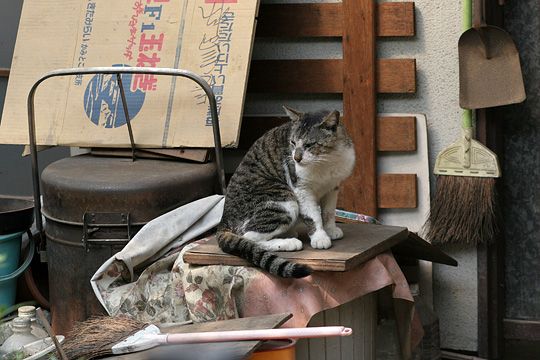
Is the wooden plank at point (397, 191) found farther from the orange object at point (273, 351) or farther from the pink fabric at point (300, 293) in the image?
the orange object at point (273, 351)

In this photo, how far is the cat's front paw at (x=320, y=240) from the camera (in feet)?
12.9

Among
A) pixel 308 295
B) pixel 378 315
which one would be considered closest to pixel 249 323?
pixel 308 295

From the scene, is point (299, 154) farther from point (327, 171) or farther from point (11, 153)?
point (11, 153)

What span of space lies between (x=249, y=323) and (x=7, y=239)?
1674mm

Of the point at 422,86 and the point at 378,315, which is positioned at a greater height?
the point at 422,86

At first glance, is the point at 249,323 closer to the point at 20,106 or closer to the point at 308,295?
the point at 308,295

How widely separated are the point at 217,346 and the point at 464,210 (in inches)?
75.6

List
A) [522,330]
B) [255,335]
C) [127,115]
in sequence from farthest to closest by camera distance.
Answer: [522,330], [127,115], [255,335]

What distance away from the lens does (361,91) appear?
4.92m

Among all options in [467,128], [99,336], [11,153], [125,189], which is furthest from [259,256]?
[11,153]

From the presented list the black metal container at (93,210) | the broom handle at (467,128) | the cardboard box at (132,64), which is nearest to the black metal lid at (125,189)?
the black metal container at (93,210)

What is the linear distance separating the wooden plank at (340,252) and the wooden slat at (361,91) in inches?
24.2

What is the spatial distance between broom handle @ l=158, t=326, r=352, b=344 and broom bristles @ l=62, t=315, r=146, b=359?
23 centimetres

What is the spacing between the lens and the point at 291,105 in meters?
5.14
